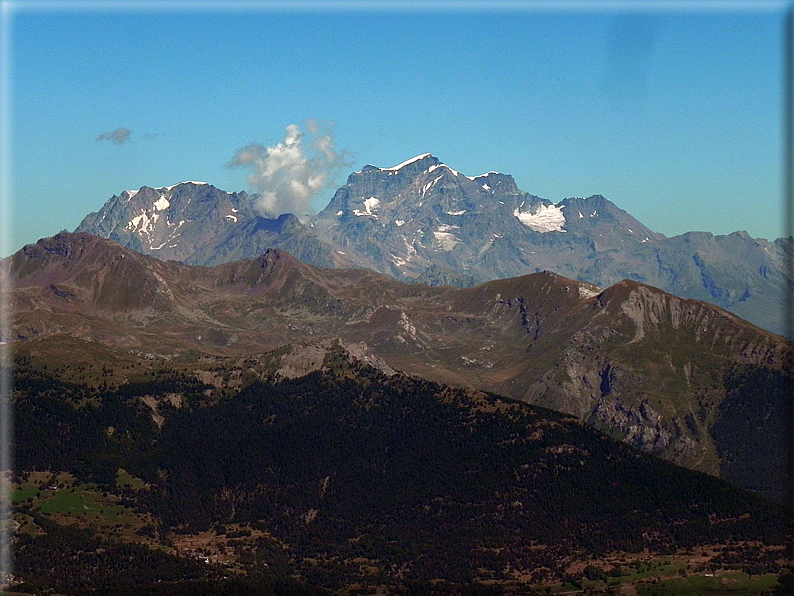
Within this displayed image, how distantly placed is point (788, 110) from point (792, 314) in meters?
34.4

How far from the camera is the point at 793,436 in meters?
166

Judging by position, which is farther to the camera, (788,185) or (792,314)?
(792,314)

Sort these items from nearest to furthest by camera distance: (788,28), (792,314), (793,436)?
(788,28), (792,314), (793,436)

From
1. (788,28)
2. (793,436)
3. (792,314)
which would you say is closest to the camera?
(788,28)

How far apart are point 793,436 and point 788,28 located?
7614cm

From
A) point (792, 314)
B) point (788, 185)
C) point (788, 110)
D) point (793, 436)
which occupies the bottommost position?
point (793, 436)

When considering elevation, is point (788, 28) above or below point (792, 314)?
above

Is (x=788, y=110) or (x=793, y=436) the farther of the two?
(x=793, y=436)

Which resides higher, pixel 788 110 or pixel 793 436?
pixel 788 110

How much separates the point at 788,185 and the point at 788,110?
677cm

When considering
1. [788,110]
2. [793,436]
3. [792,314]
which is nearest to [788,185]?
[788,110]

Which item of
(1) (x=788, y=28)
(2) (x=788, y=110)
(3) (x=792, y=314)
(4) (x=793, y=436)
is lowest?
(4) (x=793, y=436)

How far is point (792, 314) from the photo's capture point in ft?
445

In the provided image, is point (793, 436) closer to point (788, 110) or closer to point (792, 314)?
point (792, 314)
